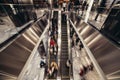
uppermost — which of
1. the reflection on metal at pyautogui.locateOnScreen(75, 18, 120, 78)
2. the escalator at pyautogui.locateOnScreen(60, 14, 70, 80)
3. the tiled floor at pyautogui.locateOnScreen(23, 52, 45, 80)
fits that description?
the reflection on metal at pyautogui.locateOnScreen(75, 18, 120, 78)

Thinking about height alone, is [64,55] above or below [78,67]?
above

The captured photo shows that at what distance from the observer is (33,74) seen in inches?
623

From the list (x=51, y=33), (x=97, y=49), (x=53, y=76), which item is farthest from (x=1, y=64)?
(x=51, y=33)

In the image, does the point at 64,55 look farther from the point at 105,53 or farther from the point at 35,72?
the point at 105,53

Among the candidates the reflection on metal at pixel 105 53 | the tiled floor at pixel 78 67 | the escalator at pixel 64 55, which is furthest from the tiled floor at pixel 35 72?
the reflection on metal at pixel 105 53

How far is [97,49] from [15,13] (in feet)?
33.4

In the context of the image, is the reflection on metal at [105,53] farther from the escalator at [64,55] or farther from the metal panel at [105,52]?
the escalator at [64,55]

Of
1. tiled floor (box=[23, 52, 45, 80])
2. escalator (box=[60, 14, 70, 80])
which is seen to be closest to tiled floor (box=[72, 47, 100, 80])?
escalator (box=[60, 14, 70, 80])

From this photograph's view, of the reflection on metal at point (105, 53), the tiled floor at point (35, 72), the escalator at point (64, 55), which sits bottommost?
the tiled floor at point (35, 72)

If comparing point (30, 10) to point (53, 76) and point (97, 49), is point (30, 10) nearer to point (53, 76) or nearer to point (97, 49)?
point (53, 76)

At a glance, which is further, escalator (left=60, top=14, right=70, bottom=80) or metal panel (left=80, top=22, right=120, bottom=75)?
escalator (left=60, top=14, right=70, bottom=80)

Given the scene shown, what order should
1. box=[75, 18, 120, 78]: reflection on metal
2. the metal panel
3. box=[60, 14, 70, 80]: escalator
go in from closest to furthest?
1. box=[75, 18, 120, 78]: reflection on metal
2. the metal panel
3. box=[60, 14, 70, 80]: escalator

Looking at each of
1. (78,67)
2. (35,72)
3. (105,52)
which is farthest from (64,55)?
(105,52)

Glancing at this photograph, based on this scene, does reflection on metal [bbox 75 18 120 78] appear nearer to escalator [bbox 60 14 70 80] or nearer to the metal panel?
the metal panel
